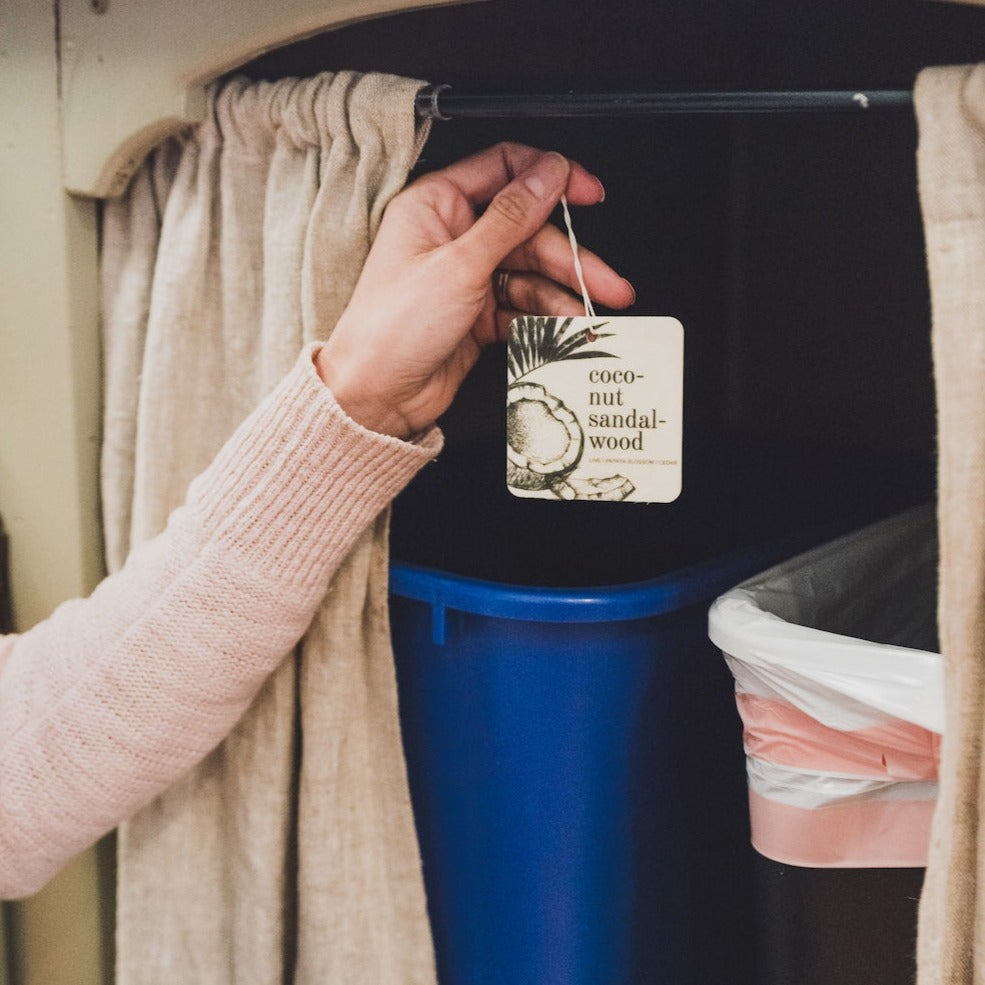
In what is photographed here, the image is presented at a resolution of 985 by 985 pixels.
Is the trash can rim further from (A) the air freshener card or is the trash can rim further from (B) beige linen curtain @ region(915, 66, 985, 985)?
(B) beige linen curtain @ region(915, 66, 985, 985)

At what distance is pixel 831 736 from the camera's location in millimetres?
758

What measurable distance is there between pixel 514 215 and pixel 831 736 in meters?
0.46

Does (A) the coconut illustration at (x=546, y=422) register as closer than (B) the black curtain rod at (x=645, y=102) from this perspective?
No

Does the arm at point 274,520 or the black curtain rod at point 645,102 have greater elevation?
the black curtain rod at point 645,102

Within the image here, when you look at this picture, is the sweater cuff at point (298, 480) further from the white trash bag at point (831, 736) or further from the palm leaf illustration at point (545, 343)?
the white trash bag at point (831, 736)

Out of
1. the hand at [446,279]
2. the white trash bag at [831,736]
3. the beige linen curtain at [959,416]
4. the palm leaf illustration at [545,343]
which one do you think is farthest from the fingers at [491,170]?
the white trash bag at [831,736]

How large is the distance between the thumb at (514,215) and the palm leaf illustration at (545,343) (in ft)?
0.18

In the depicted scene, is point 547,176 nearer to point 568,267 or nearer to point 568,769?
point 568,267

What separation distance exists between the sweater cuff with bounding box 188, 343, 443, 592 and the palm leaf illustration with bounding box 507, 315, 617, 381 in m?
0.11

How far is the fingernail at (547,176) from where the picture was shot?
812mm

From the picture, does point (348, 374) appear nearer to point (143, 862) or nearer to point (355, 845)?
point (355, 845)

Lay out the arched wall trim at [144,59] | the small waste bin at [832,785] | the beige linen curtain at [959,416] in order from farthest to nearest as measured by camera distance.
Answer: the arched wall trim at [144,59] < the small waste bin at [832,785] < the beige linen curtain at [959,416]

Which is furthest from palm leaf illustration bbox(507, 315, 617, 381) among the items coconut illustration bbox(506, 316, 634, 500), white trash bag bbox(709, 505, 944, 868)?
white trash bag bbox(709, 505, 944, 868)

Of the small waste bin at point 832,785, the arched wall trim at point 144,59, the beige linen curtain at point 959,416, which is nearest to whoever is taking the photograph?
the beige linen curtain at point 959,416
